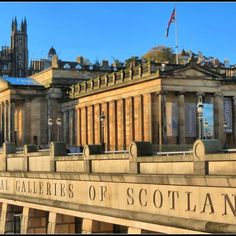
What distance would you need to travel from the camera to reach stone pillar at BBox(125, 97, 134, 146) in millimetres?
68000

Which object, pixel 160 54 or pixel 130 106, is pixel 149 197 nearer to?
pixel 130 106

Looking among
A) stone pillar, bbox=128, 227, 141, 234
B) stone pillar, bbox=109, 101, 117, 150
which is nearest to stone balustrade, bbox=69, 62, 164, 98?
stone pillar, bbox=109, 101, 117, 150

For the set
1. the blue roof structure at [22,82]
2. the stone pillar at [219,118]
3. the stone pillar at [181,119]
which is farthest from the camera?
the blue roof structure at [22,82]

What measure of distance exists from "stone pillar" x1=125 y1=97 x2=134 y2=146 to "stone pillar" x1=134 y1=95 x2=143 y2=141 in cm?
66

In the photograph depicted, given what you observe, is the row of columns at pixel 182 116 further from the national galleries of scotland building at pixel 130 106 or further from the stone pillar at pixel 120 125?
the stone pillar at pixel 120 125

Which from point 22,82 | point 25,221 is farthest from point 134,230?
point 22,82

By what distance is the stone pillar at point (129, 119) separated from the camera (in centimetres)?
6800

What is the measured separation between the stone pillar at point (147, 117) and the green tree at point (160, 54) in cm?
6854

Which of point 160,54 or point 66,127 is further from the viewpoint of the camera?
point 160,54

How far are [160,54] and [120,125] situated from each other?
68019mm

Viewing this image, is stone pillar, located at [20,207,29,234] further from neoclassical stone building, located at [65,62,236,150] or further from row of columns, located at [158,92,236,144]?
row of columns, located at [158,92,236,144]

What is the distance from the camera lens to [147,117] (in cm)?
6450

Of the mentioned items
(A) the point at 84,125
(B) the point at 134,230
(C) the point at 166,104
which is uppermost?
(C) the point at 166,104

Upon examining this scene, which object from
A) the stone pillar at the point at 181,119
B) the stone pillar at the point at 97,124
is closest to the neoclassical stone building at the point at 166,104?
the stone pillar at the point at 181,119
